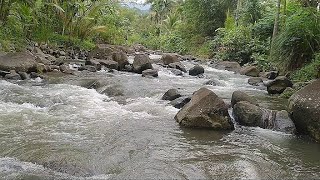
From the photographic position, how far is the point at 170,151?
17.6 ft

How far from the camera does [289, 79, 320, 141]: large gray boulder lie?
621 cm

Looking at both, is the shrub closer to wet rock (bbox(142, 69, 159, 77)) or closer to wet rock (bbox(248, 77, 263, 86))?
wet rock (bbox(248, 77, 263, 86))

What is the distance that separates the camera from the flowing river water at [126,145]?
14.9 ft

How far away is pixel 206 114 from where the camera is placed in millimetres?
6793

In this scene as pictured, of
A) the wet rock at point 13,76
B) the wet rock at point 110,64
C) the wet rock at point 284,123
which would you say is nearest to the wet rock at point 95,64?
the wet rock at point 110,64

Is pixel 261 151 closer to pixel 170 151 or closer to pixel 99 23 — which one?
pixel 170 151

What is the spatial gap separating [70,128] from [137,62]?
8.82 meters

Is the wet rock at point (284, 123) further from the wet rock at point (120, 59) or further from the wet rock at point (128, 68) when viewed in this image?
the wet rock at point (120, 59)

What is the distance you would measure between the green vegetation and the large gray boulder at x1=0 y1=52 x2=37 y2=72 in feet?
3.90

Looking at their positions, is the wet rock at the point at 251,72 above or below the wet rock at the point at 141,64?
below

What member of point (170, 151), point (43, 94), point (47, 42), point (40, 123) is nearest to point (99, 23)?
point (47, 42)

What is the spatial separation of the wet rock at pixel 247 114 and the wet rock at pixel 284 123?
1.06 ft

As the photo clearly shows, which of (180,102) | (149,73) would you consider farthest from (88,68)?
(180,102)

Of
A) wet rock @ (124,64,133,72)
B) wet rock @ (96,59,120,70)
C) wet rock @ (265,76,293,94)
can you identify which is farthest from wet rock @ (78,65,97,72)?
wet rock @ (265,76,293,94)
